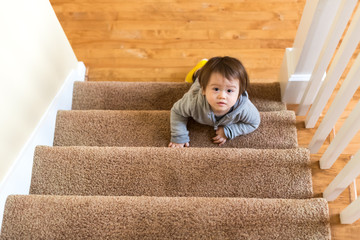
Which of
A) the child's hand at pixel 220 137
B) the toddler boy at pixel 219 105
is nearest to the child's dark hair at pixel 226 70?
the toddler boy at pixel 219 105

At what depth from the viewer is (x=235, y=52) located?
1973 mm

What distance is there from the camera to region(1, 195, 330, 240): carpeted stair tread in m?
0.96

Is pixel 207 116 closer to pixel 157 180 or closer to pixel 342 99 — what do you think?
pixel 157 180

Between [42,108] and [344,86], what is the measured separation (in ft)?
3.81

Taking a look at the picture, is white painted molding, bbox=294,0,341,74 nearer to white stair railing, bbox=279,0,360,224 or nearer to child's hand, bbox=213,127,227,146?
white stair railing, bbox=279,0,360,224

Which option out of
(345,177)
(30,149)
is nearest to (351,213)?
(345,177)

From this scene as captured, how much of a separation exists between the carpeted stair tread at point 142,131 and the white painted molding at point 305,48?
0.15 m

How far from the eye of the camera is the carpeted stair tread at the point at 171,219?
0.96 meters

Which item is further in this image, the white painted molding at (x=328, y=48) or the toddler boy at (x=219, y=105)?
the toddler boy at (x=219, y=105)

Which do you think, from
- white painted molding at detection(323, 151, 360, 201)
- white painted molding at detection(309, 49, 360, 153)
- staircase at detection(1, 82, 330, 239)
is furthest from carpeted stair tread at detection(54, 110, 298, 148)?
white painted molding at detection(323, 151, 360, 201)

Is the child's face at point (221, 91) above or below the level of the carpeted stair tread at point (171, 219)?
above

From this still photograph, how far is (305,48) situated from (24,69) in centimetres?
107

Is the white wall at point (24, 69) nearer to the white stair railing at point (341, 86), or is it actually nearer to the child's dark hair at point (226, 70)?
the child's dark hair at point (226, 70)

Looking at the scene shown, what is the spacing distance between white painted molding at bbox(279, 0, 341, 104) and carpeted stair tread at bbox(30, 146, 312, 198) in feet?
1.15
